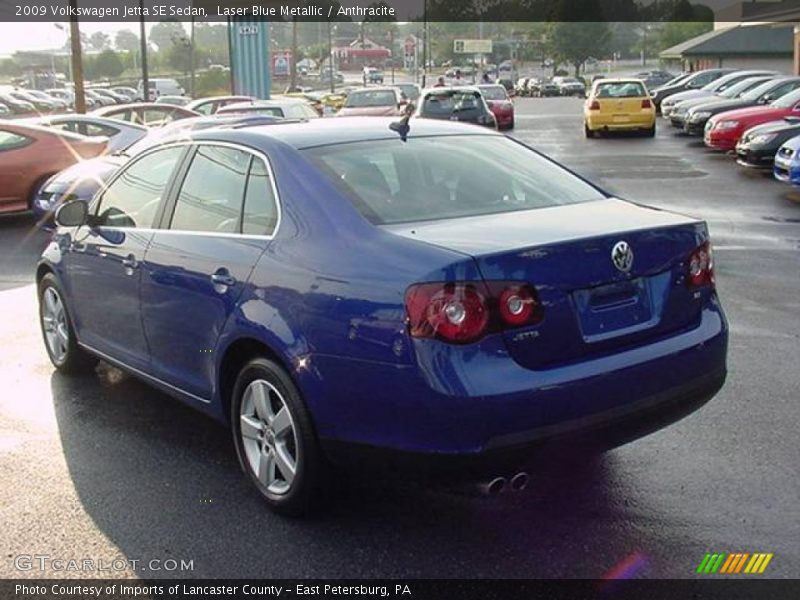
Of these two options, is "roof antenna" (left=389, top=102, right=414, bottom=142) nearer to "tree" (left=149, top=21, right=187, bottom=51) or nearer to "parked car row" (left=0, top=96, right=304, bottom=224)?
"parked car row" (left=0, top=96, right=304, bottom=224)

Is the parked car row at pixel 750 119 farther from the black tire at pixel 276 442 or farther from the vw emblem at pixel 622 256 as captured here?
the black tire at pixel 276 442

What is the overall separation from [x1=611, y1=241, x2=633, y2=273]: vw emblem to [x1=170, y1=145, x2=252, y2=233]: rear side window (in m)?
1.69

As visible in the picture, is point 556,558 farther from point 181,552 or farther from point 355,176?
point 355,176

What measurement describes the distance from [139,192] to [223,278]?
4.40 feet

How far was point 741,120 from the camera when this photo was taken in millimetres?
18562

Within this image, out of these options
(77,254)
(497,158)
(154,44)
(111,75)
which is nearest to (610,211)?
(497,158)

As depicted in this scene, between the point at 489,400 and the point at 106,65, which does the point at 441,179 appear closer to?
the point at 489,400

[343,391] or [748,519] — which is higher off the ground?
[343,391]

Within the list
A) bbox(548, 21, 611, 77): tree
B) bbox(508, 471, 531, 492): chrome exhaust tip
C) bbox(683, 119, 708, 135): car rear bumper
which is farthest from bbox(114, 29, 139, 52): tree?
bbox(508, 471, 531, 492): chrome exhaust tip

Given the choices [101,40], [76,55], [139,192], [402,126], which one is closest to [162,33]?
[101,40]

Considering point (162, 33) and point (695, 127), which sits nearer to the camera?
point (695, 127)

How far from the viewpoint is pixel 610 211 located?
4078 millimetres

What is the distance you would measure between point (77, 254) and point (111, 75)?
359 ft

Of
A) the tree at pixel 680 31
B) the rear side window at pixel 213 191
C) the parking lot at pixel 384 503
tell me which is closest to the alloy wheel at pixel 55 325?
the parking lot at pixel 384 503
